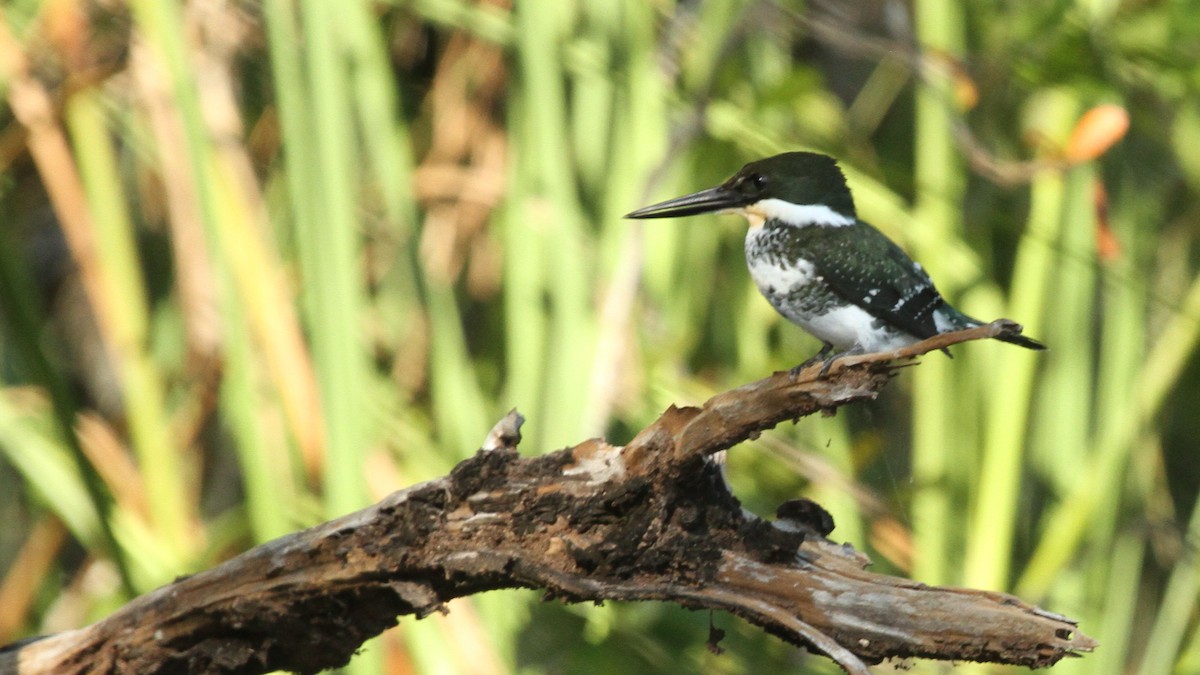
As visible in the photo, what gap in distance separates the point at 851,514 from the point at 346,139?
1.07 m

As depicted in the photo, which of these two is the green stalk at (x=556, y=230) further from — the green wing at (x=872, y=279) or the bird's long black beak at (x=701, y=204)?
the green wing at (x=872, y=279)

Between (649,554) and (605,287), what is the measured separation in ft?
3.25

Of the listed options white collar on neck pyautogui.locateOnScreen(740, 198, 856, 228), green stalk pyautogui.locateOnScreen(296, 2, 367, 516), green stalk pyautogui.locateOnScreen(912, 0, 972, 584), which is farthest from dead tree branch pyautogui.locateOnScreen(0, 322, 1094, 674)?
green stalk pyautogui.locateOnScreen(912, 0, 972, 584)

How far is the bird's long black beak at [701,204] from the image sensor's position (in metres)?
1.88

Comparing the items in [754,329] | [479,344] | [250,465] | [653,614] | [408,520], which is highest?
[479,344]

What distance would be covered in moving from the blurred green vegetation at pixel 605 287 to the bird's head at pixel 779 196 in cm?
21

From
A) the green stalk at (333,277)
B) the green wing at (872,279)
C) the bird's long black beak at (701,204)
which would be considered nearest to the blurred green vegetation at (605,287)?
the green stalk at (333,277)

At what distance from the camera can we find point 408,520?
1262mm

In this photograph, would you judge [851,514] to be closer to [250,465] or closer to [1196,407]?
[250,465]

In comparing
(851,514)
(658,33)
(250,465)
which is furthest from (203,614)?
(658,33)

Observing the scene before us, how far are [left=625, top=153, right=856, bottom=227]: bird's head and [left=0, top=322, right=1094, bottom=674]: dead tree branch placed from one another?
1.99 ft

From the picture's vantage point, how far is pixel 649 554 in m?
1.24

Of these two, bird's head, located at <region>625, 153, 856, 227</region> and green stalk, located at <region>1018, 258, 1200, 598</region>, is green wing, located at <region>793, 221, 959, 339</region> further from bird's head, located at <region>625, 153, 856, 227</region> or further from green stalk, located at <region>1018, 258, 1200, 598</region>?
green stalk, located at <region>1018, 258, 1200, 598</region>

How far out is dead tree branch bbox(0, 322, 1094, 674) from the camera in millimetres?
1210
